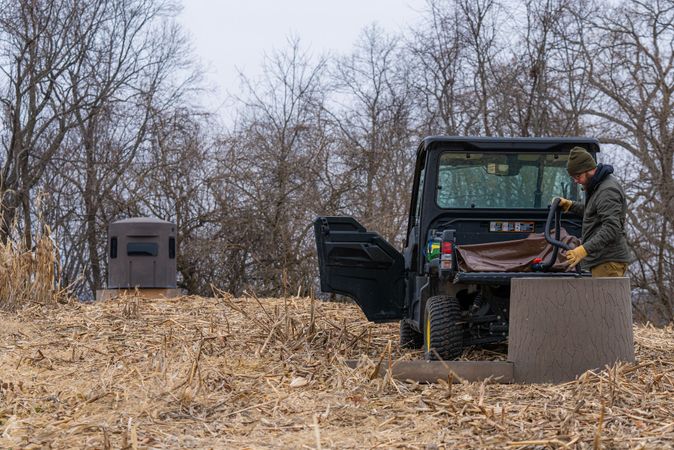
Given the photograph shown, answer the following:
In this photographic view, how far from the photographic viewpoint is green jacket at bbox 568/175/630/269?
7.81 metres

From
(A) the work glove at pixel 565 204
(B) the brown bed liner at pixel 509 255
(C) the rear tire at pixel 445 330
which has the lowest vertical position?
(C) the rear tire at pixel 445 330

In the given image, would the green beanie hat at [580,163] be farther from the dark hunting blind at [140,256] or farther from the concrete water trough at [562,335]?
the dark hunting blind at [140,256]

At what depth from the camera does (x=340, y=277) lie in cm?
936

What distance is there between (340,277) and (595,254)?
2.44 meters

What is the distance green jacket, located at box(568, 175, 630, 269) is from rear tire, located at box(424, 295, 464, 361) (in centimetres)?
117

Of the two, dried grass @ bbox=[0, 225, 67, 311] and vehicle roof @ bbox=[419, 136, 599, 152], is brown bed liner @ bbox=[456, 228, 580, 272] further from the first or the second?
dried grass @ bbox=[0, 225, 67, 311]

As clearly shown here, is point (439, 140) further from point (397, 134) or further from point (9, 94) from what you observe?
point (9, 94)

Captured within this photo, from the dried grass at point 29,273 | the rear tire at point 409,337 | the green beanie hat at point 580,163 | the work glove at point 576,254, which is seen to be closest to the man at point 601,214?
the green beanie hat at point 580,163

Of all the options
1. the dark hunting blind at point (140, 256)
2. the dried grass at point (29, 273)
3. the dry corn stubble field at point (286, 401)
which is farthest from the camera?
the dark hunting blind at point (140, 256)

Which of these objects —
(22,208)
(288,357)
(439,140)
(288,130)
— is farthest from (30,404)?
(22,208)

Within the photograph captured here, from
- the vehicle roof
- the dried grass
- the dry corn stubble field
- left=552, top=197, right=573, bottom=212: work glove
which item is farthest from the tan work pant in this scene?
the dried grass

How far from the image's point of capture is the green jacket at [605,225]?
781 cm

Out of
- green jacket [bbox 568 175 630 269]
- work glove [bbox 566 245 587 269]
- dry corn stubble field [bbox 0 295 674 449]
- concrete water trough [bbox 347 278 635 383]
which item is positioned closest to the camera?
dry corn stubble field [bbox 0 295 674 449]

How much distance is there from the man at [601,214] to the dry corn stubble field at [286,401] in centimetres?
85
